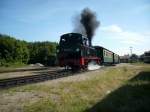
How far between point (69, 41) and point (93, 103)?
16.6m

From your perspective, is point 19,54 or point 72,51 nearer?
point 72,51

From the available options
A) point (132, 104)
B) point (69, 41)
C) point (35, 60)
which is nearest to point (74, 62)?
point (69, 41)

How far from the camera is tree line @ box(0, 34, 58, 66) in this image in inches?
2549

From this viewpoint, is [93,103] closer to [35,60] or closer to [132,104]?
[132,104]

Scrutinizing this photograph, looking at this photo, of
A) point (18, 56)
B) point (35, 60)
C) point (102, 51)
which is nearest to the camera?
point (102, 51)

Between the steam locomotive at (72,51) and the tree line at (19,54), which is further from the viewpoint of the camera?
the tree line at (19,54)

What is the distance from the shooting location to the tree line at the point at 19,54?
64750 millimetres

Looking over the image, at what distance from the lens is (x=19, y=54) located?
6975cm

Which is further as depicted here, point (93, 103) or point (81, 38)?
point (81, 38)

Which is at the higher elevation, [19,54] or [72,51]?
[19,54]

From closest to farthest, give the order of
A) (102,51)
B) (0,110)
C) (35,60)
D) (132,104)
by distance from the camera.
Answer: (0,110), (132,104), (102,51), (35,60)

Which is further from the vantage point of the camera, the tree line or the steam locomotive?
the tree line

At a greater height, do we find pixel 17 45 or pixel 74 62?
pixel 17 45

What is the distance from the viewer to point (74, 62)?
995 inches
